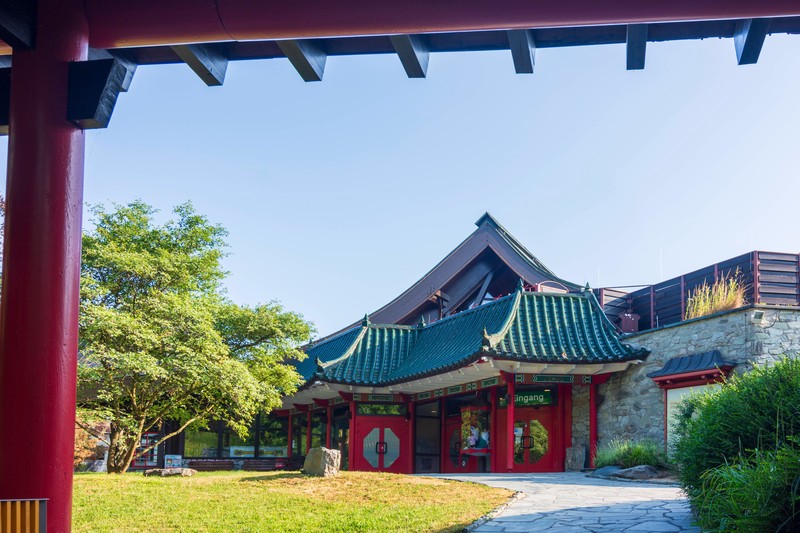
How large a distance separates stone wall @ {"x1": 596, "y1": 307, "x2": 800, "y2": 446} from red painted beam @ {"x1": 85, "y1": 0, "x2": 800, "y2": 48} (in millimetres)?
12007

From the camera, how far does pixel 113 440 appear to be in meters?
19.2

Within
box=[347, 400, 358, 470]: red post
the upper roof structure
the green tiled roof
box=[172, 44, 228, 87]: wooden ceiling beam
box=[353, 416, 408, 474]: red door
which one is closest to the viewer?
box=[172, 44, 228, 87]: wooden ceiling beam

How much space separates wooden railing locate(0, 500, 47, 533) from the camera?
3.74m

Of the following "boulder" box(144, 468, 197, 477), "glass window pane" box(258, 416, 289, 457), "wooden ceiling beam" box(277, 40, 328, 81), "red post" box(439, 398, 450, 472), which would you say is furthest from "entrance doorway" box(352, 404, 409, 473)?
"wooden ceiling beam" box(277, 40, 328, 81)

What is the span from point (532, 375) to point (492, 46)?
1553 cm

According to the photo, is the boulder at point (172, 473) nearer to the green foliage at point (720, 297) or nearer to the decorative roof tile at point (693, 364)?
the decorative roof tile at point (693, 364)

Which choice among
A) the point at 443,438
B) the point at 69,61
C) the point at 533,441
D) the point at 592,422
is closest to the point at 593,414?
the point at 592,422

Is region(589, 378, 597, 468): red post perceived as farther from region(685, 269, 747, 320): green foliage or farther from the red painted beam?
the red painted beam

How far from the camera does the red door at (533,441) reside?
66.2ft

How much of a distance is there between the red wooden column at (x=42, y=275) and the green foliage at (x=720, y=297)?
50.0 ft

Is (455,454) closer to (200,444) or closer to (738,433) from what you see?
(200,444)

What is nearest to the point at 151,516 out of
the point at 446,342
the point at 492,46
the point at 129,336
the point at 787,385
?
the point at 129,336

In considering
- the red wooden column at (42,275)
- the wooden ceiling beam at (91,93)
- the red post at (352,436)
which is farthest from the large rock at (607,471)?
the wooden ceiling beam at (91,93)

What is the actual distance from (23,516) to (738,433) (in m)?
6.69
